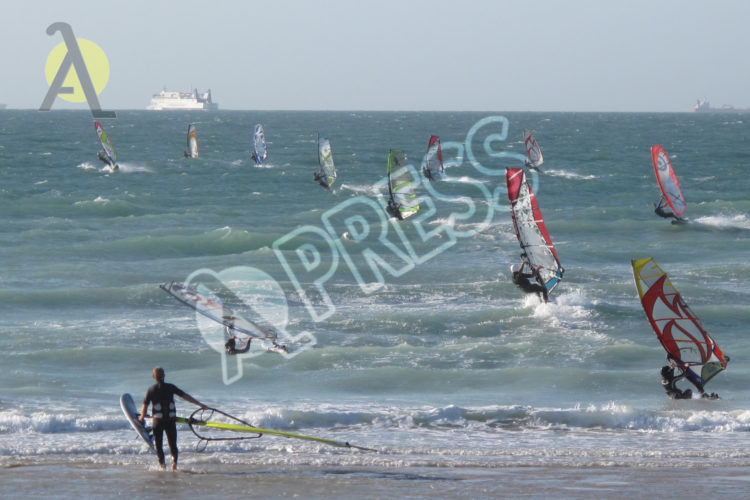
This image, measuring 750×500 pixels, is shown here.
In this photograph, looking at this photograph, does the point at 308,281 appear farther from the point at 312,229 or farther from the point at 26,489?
the point at 26,489

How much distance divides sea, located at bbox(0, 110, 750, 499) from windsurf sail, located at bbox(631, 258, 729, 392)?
0.57m

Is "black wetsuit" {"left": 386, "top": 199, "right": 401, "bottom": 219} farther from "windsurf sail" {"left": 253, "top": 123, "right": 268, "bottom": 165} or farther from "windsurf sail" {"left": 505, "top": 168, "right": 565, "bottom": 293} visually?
"windsurf sail" {"left": 253, "top": 123, "right": 268, "bottom": 165}

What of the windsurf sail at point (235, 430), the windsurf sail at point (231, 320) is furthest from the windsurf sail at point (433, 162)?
A: the windsurf sail at point (235, 430)

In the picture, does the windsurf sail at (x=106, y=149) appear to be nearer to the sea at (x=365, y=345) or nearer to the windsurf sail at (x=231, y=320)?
the sea at (x=365, y=345)

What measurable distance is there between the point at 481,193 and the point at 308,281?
18569 mm

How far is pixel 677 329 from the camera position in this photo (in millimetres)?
11719

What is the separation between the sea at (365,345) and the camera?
28.2 feet

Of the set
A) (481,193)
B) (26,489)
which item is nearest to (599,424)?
(26,489)

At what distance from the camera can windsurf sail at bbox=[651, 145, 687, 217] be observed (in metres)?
26.4

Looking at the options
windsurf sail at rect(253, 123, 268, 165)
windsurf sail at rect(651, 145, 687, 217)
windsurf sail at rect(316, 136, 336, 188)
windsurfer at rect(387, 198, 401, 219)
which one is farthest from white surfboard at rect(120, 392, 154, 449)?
windsurf sail at rect(253, 123, 268, 165)

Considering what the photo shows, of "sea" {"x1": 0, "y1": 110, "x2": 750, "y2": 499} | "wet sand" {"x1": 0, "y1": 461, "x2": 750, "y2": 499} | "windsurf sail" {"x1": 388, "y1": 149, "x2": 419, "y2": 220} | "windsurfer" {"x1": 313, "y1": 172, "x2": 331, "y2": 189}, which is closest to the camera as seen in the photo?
"wet sand" {"x1": 0, "y1": 461, "x2": 750, "y2": 499}

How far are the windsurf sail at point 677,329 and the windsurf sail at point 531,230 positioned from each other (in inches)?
136

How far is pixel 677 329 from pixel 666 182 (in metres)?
17.2

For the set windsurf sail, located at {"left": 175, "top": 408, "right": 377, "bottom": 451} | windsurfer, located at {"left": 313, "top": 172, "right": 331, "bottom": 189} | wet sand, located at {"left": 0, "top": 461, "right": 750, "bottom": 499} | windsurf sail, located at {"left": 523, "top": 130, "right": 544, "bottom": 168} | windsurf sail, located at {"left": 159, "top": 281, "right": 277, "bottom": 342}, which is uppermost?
windsurf sail, located at {"left": 523, "top": 130, "right": 544, "bottom": 168}
